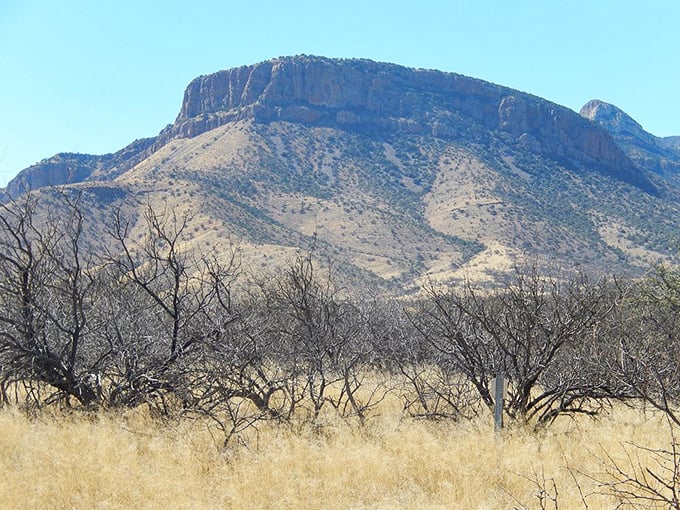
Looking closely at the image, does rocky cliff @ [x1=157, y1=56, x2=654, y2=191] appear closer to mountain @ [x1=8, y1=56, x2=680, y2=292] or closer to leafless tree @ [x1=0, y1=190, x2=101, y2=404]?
mountain @ [x1=8, y1=56, x2=680, y2=292]

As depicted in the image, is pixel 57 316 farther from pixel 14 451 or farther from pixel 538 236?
pixel 538 236

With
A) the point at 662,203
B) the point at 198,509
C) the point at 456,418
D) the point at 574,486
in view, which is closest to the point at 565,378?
the point at 456,418

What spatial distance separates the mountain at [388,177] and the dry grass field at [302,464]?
3256cm

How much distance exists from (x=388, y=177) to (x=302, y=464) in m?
86.7

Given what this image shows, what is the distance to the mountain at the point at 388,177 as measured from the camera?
2450 inches

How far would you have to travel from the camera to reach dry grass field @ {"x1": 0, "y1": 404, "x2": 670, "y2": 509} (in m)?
5.23

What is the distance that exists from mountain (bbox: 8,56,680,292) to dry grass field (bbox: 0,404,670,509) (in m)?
32.6

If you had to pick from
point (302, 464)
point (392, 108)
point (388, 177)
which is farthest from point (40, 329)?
point (392, 108)

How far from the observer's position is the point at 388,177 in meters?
91.3

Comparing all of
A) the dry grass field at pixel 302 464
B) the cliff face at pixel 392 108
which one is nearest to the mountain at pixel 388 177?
the cliff face at pixel 392 108

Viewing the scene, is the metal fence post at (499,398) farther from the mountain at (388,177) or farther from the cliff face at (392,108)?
the cliff face at (392,108)

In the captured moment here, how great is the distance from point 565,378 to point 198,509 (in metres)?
5.01

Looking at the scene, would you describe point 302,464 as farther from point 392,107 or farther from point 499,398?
point 392,107

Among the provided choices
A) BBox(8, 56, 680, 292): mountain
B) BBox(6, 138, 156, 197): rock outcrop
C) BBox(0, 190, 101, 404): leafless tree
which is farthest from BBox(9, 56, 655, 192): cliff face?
BBox(0, 190, 101, 404): leafless tree
